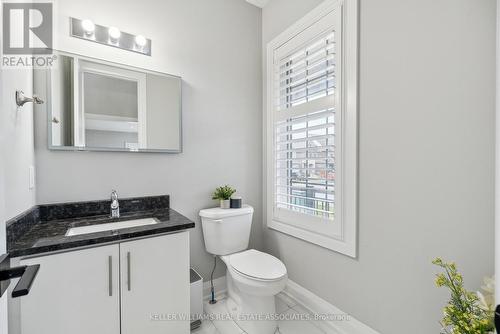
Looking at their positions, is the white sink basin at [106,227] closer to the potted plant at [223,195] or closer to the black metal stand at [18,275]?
the potted plant at [223,195]

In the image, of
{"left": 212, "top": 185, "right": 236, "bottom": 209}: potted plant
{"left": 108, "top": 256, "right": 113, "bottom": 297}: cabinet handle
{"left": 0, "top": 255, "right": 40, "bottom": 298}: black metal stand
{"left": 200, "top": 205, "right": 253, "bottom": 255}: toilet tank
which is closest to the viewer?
{"left": 0, "top": 255, "right": 40, "bottom": 298}: black metal stand

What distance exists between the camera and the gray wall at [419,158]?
1.01 metres

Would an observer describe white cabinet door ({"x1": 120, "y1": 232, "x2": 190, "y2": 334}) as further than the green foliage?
Yes

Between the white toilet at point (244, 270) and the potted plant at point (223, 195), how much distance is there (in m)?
0.06

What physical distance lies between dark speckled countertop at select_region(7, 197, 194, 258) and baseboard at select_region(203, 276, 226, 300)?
786 millimetres

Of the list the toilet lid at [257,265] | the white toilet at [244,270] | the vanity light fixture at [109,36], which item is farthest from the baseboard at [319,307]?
the vanity light fixture at [109,36]

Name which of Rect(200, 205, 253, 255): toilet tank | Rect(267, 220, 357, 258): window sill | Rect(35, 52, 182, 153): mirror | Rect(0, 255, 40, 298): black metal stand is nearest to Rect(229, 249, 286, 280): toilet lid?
Rect(200, 205, 253, 255): toilet tank

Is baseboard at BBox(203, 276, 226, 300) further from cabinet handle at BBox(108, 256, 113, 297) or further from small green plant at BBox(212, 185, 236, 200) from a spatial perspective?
cabinet handle at BBox(108, 256, 113, 297)

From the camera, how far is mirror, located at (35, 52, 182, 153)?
4.74 ft

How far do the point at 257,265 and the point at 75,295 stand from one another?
1.05 m

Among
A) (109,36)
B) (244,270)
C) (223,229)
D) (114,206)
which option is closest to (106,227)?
(114,206)

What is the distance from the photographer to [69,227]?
132 centimetres

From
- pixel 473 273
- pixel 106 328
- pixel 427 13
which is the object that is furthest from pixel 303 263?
pixel 427 13

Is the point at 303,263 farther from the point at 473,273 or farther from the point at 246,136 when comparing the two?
the point at 246,136
